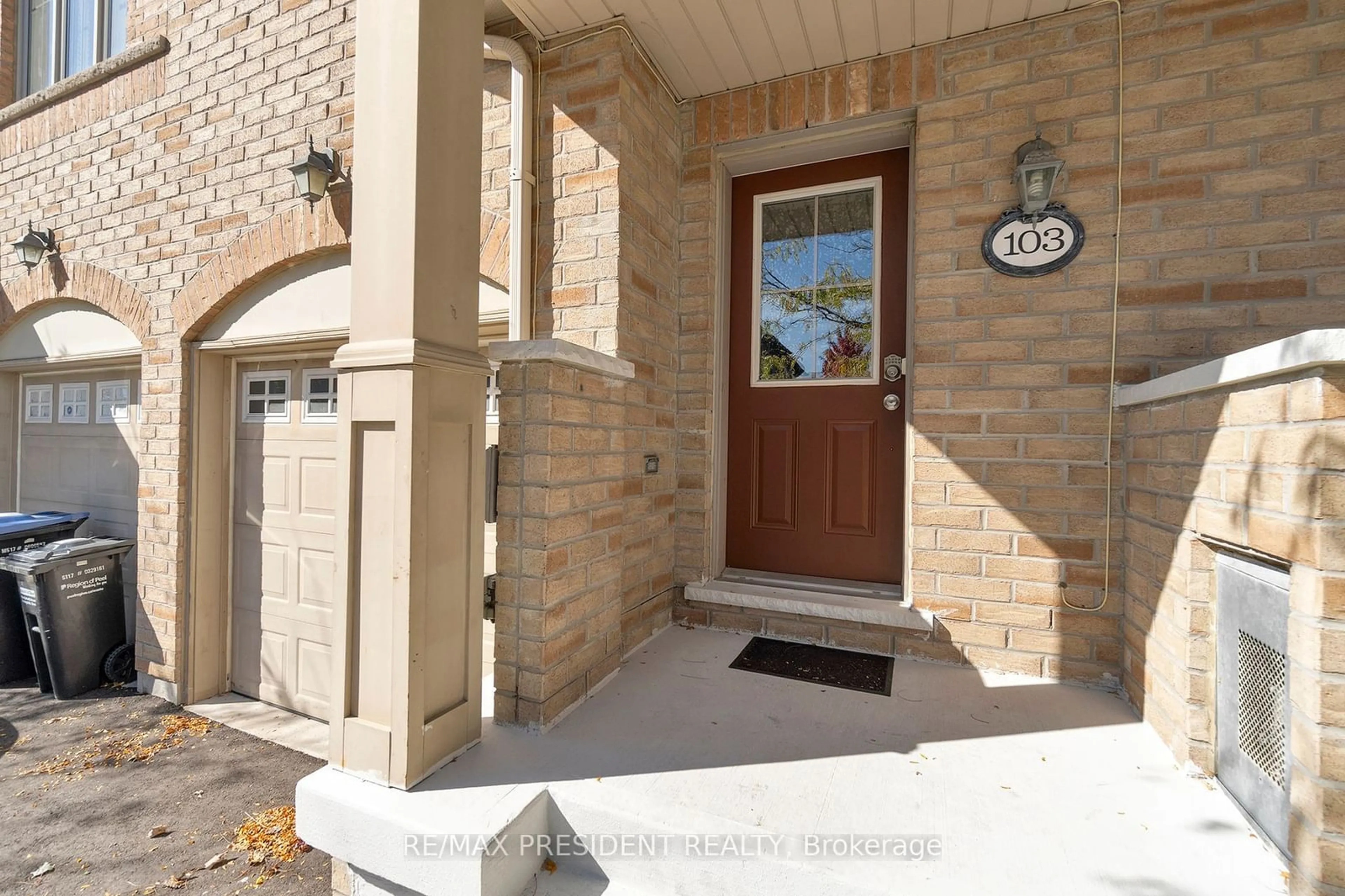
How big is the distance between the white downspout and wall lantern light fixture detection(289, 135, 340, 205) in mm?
1142

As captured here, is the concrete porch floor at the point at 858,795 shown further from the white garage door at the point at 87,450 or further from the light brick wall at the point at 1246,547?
the white garage door at the point at 87,450

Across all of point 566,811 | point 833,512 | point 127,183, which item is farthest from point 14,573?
point 833,512

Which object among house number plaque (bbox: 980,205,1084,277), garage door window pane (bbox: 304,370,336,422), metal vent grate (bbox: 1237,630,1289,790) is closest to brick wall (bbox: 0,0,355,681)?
garage door window pane (bbox: 304,370,336,422)

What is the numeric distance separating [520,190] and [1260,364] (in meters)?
2.49

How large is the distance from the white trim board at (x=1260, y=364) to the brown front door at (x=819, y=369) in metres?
1.01

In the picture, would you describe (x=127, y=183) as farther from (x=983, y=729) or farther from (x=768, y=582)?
(x=983, y=729)

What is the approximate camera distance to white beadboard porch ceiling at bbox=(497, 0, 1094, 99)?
2.15 meters

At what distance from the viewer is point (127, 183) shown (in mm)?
3709

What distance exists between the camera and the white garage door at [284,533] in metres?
3.27

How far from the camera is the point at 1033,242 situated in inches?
86.4

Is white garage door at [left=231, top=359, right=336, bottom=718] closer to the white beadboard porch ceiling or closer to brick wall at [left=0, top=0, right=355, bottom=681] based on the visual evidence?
brick wall at [left=0, top=0, right=355, bottom=681]

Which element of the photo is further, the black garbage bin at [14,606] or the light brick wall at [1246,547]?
the black garbage bin at [14,606]

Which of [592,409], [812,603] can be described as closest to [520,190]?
[592,409]

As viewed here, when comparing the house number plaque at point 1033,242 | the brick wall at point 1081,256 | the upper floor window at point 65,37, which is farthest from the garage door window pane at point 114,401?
the house number plaque at point 1033,242
